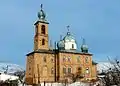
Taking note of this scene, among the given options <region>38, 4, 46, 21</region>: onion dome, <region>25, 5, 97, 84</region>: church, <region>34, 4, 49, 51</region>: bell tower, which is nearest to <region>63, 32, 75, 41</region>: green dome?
<region>25, 5, 97, 84</region>: church

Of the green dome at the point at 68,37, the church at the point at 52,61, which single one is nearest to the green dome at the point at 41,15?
the church at the point at 52,61

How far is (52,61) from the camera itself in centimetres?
6819

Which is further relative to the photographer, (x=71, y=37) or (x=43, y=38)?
(x=71, y=37)

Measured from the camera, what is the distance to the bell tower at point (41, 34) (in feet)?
222

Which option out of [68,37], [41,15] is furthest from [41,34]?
[68,37]

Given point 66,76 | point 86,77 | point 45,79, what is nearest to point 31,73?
point 45,79

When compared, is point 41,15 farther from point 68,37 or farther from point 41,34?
point 68,37

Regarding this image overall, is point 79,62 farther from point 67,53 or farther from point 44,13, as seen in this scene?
point 44,13

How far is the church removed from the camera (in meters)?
66.1

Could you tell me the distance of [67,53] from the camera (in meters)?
69.6

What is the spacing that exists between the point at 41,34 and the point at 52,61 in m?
6.95

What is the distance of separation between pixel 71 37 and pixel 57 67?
11.1 meters

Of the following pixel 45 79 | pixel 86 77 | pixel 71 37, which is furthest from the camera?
pixel 71 37

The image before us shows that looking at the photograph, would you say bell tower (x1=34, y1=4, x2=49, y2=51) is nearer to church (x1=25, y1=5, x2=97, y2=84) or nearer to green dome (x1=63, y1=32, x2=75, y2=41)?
church (x1=25, y1=5, x2=97, y2=84)
